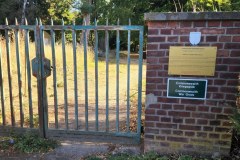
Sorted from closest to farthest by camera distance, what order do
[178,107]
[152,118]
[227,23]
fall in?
[227,23] < [178,107] < [152,118]

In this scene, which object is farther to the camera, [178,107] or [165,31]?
[178,107]

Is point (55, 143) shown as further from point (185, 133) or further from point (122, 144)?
point (185, 133)

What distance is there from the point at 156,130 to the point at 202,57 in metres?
1.19

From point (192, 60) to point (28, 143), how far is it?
2.75 metres

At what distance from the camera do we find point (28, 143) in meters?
4.32

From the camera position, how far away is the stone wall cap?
3.42 meters

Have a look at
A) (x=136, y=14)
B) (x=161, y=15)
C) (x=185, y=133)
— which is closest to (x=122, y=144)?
(x=185, y=133)

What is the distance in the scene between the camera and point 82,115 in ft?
19.8

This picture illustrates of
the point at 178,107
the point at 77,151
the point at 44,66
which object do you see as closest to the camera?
the point at 178,107

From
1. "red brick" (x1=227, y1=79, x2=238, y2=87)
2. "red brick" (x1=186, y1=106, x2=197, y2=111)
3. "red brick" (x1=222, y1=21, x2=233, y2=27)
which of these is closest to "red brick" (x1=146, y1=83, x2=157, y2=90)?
"red brick" (x1=186, y1=106, x2=197, y2=111)

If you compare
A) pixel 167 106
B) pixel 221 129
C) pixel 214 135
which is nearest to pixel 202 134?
pixel 214 135

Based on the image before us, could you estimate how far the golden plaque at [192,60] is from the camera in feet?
11.7

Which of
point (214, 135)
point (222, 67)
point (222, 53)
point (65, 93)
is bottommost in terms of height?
point (214, 135)

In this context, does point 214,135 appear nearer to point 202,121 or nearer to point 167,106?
point 202,121
